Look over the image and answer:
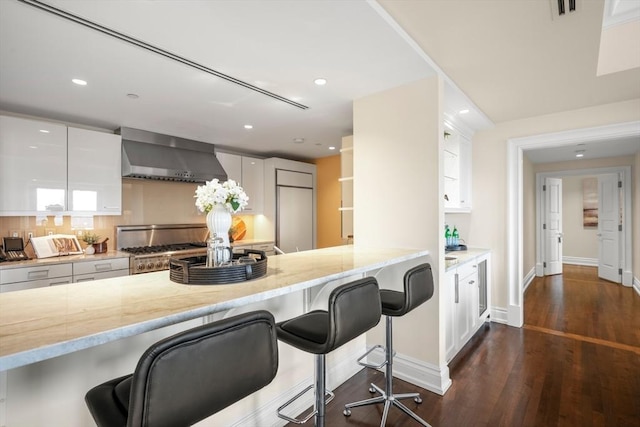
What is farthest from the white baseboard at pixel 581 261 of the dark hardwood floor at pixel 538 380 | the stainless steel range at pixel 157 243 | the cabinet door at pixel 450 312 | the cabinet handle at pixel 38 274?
the cabinet handle at pixel 38 274

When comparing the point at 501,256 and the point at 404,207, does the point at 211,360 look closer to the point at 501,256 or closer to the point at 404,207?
the point at 404,207

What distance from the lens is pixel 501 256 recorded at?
3652 mm

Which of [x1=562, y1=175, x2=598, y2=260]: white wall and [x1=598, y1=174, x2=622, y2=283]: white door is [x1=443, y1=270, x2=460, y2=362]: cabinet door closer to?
[x1=598, y1=174, x2=622, y2=283]: white door

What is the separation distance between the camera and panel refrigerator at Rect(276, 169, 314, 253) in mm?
4973

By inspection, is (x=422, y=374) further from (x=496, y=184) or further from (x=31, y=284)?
(x=31, y=284)

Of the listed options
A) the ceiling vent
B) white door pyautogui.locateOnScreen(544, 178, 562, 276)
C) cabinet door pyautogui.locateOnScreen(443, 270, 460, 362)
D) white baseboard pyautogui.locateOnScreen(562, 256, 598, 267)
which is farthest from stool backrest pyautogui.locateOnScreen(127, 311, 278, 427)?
white baseboard pyautogui.locateOnScreen(562, 256, 598, 267)

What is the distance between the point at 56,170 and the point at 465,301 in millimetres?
4199

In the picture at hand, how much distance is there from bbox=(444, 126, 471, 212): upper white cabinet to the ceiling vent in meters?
1.53

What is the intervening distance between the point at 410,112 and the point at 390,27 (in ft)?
2.69

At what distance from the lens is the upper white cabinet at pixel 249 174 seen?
459 centimetres

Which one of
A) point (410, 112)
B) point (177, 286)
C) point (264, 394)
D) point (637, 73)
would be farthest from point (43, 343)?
point (637, 73)

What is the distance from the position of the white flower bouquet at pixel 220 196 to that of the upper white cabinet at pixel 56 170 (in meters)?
2.58

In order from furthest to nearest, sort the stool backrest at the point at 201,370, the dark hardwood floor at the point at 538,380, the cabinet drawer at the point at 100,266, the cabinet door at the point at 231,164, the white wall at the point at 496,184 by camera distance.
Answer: the cabinet door at the point at 231,164
the white wall at the point at 496,184
the cabinet drawer at the point at 100,266
the dark hardwood floor at the point at 538,380
the stool backrest at the point at 201,370

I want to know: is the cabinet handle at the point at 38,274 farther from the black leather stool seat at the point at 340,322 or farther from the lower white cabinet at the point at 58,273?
the black leather stool seat at the point at 340,322
